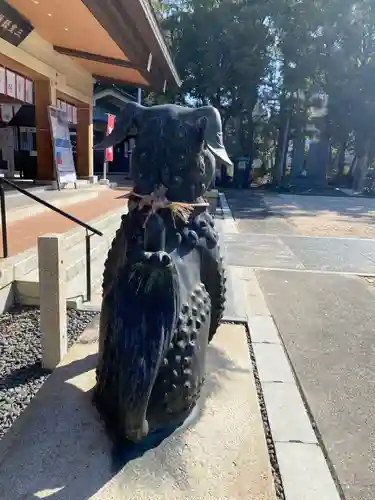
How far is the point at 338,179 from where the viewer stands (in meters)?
28.5

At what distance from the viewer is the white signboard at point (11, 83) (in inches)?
364

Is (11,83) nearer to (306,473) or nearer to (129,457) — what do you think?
(129,457)

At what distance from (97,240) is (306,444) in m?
4.19

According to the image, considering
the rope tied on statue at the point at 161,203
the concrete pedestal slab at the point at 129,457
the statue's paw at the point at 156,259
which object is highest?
the rope tied on statue at the point at 161,203

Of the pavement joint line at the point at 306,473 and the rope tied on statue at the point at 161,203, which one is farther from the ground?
the rope tied on statue at the point at 161,203

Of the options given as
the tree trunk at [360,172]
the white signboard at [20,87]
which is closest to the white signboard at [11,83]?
the white signboard at [20,87]

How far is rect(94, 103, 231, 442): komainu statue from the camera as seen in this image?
1.66 metres

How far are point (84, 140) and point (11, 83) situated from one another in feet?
12.6

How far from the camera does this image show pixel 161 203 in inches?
68.0

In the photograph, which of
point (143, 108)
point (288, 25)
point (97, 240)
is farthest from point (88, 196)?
point (288, 25)

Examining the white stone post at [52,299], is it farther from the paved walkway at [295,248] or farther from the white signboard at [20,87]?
the white signboard at [20,87]

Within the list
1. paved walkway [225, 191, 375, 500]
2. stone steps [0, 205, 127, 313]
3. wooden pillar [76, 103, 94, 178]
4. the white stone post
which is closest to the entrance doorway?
wooden pillar [76, 103, 94, 178]

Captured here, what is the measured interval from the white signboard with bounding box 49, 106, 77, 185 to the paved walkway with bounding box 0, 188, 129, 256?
1759mm

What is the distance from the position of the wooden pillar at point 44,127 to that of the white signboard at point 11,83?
50cm
